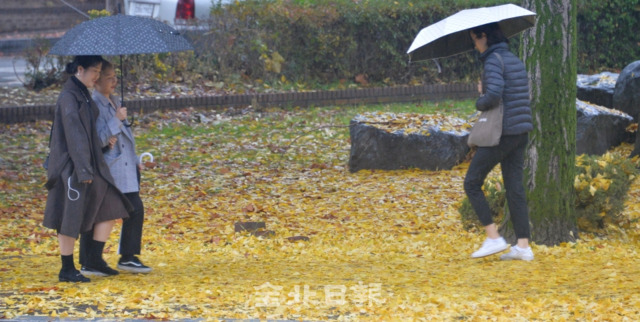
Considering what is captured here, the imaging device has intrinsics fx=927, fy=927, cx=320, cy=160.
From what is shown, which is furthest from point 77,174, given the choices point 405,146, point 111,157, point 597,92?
point 597,92

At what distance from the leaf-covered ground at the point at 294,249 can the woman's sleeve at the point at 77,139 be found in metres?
0.71

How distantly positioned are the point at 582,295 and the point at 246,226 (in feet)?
11.1

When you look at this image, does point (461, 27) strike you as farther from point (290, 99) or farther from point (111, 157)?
point (290, 99)

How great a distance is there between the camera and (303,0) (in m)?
16.4

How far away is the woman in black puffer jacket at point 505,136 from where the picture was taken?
20.1 ft

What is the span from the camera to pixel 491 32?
6270 mm

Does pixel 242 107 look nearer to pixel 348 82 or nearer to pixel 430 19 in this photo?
pixel 348 82

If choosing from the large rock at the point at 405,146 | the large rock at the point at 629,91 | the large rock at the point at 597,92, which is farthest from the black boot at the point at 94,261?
the large rock at the point at 597,92

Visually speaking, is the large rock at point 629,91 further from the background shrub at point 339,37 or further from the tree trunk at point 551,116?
the tree trunk at point 551,116

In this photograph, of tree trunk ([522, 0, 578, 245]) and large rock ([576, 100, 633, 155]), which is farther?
large rock ([576, 100, 633, 155])

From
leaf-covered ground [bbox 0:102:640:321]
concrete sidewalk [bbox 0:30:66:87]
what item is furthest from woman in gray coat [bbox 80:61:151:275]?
concrete sidewalk [bbox 0:30:66:87]

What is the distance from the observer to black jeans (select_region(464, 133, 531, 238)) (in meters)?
6.25

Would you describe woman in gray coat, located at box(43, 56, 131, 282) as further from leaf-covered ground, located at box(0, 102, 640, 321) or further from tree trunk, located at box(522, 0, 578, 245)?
tree trunk, located at box(522, 0, 578, 245)

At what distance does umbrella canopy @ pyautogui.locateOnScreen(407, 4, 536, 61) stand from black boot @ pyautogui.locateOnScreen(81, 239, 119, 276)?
8.32 feet
